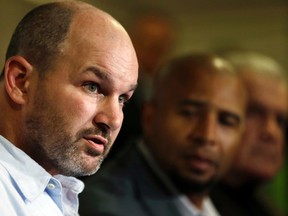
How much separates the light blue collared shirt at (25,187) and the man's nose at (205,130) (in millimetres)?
783

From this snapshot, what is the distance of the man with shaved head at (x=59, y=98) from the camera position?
122 centimetres

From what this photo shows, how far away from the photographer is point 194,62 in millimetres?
2094

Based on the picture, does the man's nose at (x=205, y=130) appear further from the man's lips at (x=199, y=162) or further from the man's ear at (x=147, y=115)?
the man's ear at (x=147, y=115)

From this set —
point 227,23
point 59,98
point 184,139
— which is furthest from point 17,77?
point 227,23

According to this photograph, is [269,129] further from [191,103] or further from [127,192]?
[127,192]

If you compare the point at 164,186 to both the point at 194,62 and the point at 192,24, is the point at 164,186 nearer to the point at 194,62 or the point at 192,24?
the point at 194,62

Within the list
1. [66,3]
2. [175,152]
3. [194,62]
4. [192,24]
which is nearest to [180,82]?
[194,62]

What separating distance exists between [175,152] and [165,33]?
1.26 m

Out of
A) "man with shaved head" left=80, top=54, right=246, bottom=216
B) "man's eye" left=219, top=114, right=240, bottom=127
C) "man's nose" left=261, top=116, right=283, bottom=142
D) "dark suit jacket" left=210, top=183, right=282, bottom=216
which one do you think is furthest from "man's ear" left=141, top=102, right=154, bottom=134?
"man's nose" left=261, top=116, right=283, bottom=142

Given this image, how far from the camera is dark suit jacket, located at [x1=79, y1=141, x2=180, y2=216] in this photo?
1763 mm

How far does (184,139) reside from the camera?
201cm

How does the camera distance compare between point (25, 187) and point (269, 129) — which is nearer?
point (25, 187)

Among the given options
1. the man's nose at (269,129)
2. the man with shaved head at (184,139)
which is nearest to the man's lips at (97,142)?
the man with shaved head at (184,139)

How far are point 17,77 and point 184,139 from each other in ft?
2.84
